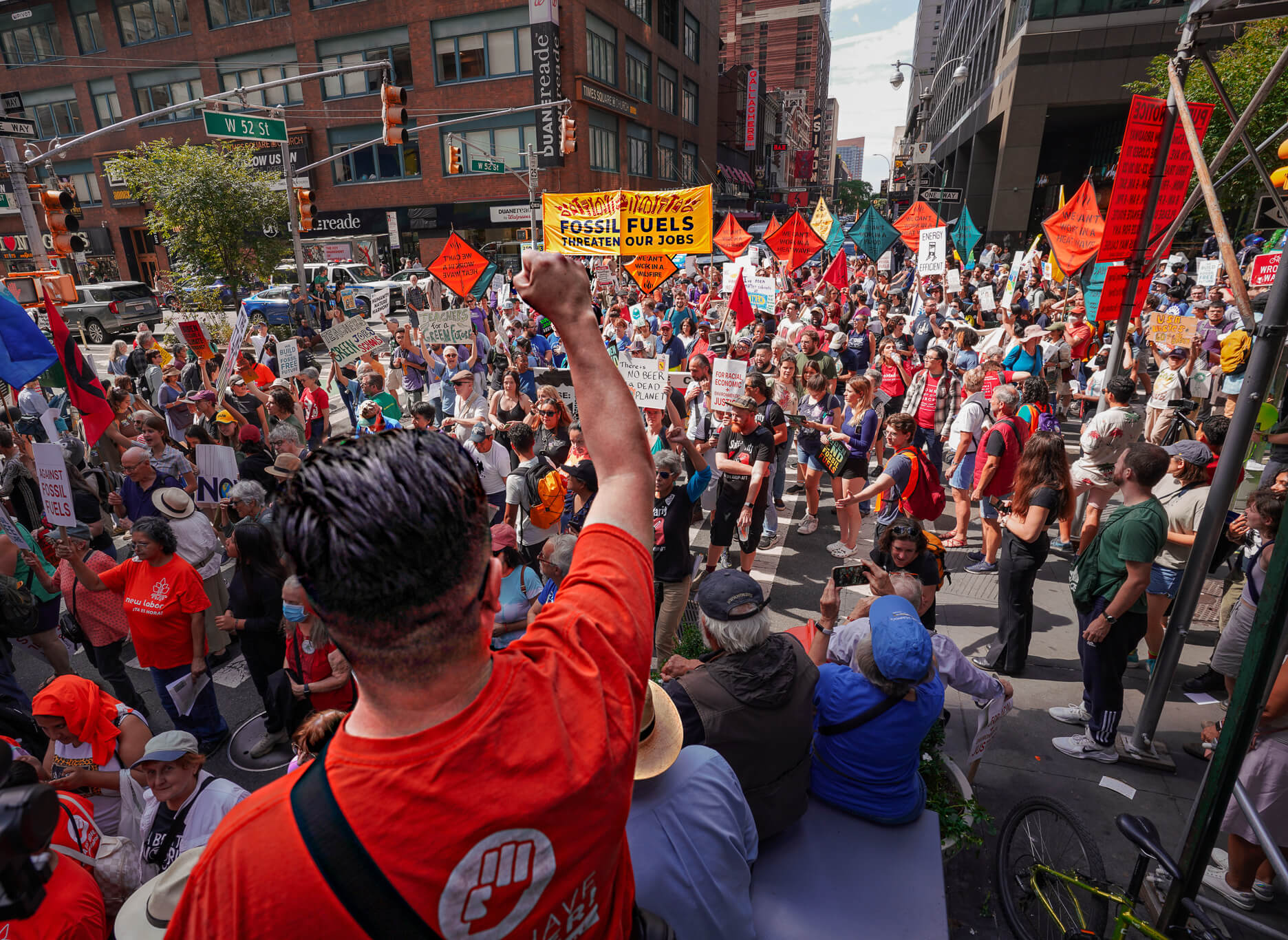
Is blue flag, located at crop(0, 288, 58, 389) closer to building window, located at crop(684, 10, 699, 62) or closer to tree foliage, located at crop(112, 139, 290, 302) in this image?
tree foliage, located at crop(112, 139, 290, 302)

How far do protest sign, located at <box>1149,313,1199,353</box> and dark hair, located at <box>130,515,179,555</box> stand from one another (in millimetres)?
11689

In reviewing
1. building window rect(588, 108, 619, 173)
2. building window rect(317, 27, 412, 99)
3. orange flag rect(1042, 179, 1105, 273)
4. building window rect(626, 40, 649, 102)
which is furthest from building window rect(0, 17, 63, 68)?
orange flag rect(1042, 179, 1105, 273)

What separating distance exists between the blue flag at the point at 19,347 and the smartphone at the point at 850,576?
20.7 feet

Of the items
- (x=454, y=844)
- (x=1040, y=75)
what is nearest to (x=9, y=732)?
(x=454, y=844)

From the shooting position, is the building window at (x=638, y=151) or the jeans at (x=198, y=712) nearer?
the jeans at (x=198, y=712)

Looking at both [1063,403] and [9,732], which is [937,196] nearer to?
[1063,403]

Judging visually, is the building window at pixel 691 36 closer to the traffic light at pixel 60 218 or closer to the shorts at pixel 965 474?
the traffic light at pixel 60 218

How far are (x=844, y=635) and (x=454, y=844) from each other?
2.97 meters

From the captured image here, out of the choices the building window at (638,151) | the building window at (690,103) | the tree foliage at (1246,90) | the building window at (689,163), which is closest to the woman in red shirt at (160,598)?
the tree foliage at (1246,90)

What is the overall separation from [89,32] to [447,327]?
153 feet

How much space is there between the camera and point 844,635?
352 centimetres

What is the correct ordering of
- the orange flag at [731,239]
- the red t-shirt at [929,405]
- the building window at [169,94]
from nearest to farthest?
the red t-shirt at [929,405] < the orange flag at [731,239] < the building window at [169,94]

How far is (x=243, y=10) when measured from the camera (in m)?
35.9

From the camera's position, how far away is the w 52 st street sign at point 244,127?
38.4ft
